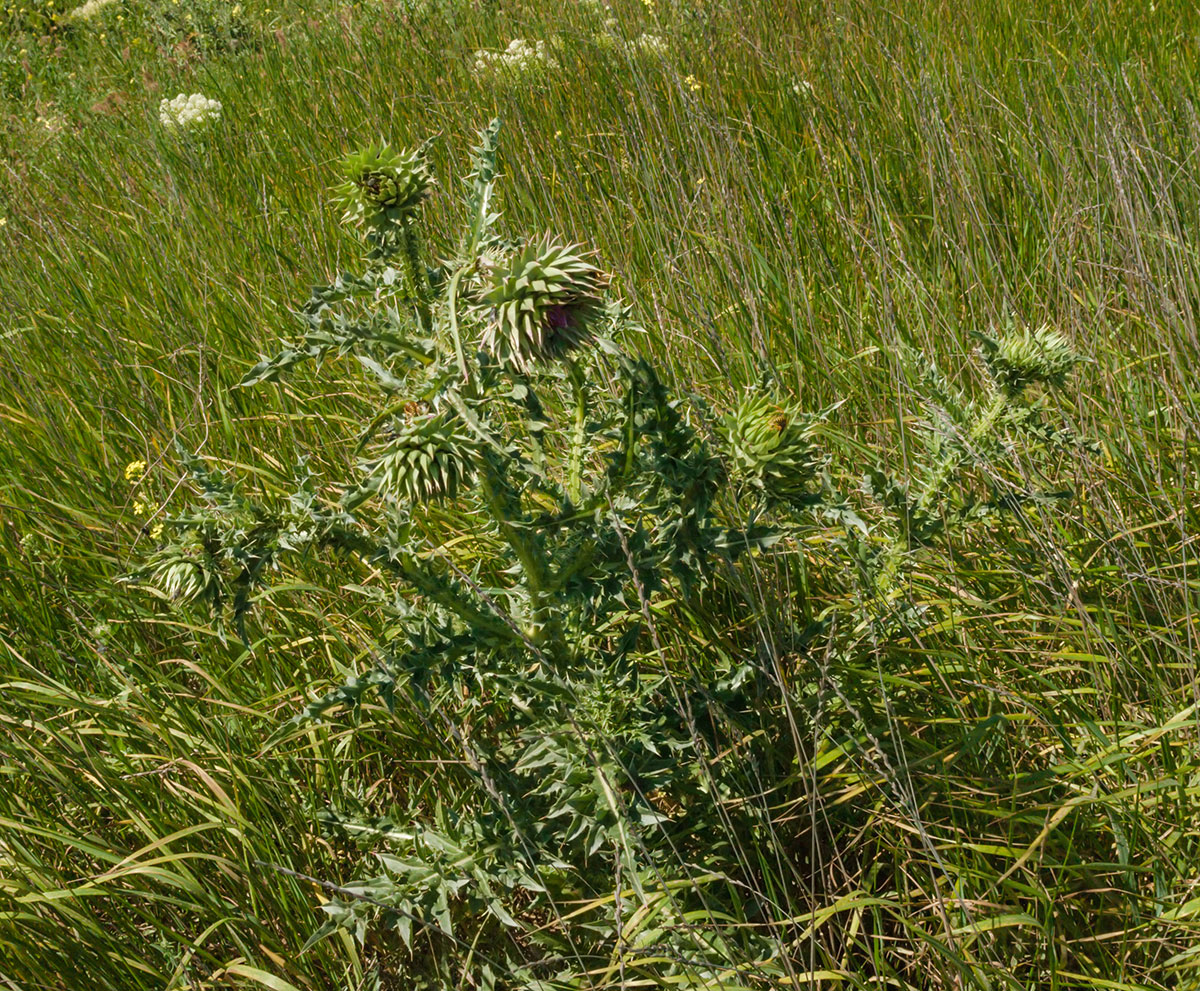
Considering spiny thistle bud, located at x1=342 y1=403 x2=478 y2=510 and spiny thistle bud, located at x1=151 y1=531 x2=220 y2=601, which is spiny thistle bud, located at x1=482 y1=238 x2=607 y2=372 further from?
spiny thistle bud, located at x1=151 y1=531 x2=220 y2=601

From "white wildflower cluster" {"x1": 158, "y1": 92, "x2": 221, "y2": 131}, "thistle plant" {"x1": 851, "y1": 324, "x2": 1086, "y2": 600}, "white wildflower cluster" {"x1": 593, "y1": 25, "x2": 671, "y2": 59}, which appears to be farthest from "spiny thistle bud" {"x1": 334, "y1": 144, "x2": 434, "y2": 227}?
"white wildflower cluster" {"x1": 158, "y1": 92, "x2": 221, "y2": 131}

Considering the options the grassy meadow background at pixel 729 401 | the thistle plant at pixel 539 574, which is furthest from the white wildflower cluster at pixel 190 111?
the thistle plant at pixel 539 574

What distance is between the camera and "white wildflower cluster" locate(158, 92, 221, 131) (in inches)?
178

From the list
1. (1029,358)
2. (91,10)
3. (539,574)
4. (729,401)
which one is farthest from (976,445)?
(91,10)

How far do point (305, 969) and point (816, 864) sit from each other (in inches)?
35.1

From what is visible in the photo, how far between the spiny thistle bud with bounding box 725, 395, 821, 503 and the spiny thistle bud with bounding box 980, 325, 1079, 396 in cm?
45

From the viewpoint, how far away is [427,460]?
142 centimetres

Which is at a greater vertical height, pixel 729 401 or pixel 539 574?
pixel 539 574

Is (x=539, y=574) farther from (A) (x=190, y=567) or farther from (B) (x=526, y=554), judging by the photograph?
(A) (x=190, y=567)

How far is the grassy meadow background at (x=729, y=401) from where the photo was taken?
1677 millimetres

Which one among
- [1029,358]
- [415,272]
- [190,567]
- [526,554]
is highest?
[415,272]

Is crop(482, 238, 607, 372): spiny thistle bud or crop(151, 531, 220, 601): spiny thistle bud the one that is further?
crop(151, 531, 220, 601): spiny thistle bud

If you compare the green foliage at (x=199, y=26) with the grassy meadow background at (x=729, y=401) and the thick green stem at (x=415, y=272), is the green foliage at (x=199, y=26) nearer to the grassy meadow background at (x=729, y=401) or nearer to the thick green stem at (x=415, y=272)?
the grassy meadow background at (x=729, y=401)

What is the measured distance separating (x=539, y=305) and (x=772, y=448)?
1.48ft
